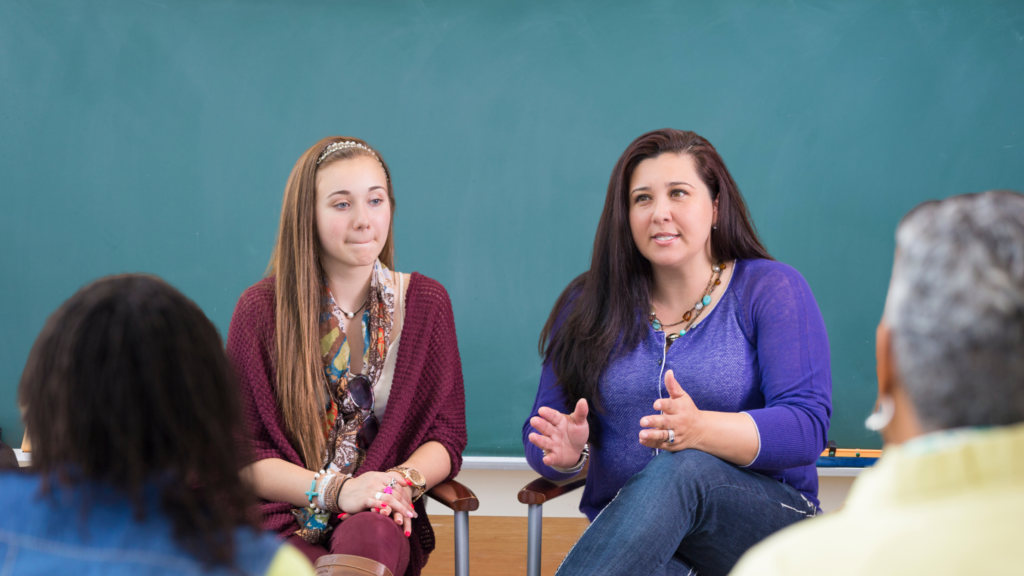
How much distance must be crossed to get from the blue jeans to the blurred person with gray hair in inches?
31.5

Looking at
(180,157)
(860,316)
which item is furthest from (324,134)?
(860,316)

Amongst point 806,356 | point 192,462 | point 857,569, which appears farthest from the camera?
point 806,356

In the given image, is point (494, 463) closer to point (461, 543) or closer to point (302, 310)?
point (461, 543)

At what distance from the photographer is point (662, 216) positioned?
1833 millimetres

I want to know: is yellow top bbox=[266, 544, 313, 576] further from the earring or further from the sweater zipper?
the sweater zipper

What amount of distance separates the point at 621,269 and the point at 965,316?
4.40 feet

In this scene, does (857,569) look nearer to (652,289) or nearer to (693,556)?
(693,556)

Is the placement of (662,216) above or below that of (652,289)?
above

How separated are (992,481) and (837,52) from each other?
2.60 m

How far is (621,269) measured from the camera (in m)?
1.95

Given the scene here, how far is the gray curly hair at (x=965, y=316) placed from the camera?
0.61 meters

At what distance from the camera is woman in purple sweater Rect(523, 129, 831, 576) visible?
150 cm

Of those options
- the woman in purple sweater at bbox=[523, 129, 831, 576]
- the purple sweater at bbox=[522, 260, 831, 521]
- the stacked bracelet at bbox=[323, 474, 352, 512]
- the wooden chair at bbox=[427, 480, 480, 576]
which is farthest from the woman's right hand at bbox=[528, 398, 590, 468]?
the stacked bracelet at bbox=[323, 474, 352, 512]

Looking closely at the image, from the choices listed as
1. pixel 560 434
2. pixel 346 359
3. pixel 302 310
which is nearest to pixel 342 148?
pixel 302 310
